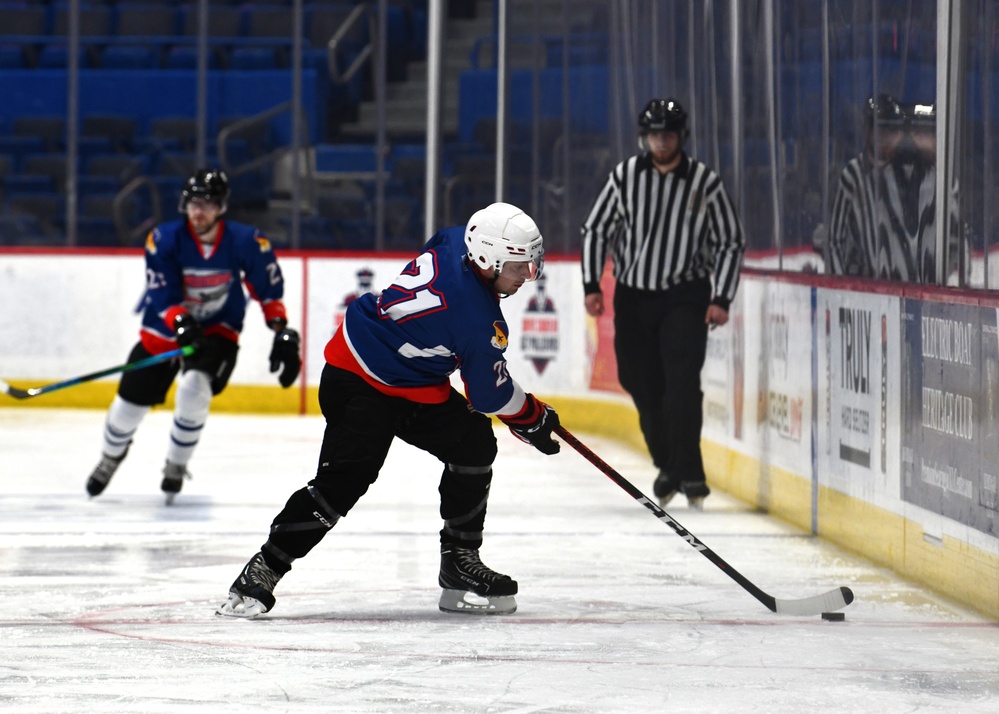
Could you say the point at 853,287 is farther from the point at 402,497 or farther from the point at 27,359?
the point at 27,359

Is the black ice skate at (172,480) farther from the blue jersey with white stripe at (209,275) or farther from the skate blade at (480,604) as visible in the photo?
the skate blade at (480,604)

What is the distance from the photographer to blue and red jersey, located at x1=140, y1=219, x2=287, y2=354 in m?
5.90

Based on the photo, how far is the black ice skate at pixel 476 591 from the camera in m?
4.05

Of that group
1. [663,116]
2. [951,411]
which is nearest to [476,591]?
[951,411]

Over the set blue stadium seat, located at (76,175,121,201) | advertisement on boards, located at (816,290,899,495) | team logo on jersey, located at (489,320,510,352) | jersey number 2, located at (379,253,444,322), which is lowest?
advertisement on boards, located at (816,290,899,495)

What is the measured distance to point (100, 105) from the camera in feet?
38.1

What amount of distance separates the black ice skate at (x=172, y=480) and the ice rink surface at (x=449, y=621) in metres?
0.08

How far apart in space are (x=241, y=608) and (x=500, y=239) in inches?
40.6

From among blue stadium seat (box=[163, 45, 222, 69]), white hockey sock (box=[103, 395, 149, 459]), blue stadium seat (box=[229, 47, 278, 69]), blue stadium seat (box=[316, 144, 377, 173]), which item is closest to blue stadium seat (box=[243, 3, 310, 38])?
blue stadium seat (box=[229, 47, 278, 69])

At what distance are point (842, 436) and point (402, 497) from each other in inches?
69.8

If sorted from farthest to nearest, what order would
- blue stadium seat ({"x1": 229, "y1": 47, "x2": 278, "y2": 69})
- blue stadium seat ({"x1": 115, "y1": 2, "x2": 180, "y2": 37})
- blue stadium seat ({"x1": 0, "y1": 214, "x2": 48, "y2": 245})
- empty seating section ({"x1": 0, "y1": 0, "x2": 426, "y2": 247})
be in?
1. blue stadium seat ({"x1": 115, "y1": 2, "x2": 180, "y2": 37})
2. blue stadium seat ({"x1": 229, "y1": 47, "x2": 278, "y2": 69})
3. empty seating section ({"x1": 0, "y1": 0, "x2": 426, "y2": 247})
4. blue stadium seat ({"x1": 0, "y1": 214, "x2": 48, "y2": 245})

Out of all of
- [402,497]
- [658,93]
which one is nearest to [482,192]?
[658,93]

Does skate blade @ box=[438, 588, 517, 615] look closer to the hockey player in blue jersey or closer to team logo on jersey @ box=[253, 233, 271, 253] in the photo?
the hockey player in blue jersey

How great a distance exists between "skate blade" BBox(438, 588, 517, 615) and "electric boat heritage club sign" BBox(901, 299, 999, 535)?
1104 mm
